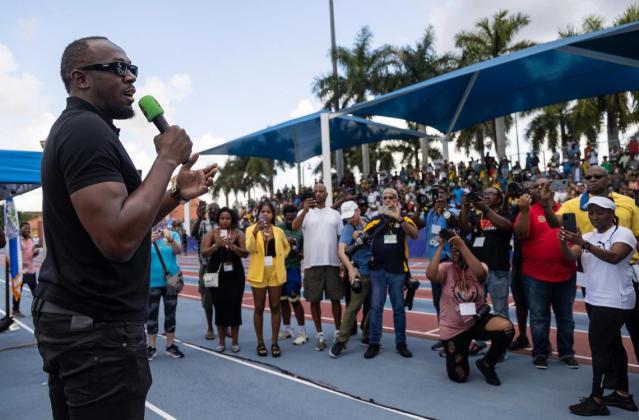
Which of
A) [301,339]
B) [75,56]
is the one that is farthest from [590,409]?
[75,56]

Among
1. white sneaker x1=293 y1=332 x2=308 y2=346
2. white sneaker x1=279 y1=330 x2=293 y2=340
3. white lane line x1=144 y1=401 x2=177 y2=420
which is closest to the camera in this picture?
white lane line x1=144 y1=401 x2=177 y2=420

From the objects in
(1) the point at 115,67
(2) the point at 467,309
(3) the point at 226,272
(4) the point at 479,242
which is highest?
(1) the point at 115,67

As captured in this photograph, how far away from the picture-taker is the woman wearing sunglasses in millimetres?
3930

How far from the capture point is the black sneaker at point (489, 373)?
480cm

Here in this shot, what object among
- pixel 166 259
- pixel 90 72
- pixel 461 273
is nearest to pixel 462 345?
pixel 461 273

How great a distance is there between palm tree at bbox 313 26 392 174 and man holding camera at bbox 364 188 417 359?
22380mm

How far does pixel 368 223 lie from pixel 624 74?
22.0 ft

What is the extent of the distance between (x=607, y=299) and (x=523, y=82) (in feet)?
24.5

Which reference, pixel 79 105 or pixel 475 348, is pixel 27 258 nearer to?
pixel 475 348

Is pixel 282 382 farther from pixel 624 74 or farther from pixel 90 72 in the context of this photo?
pixel 624 74

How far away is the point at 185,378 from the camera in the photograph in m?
5.42

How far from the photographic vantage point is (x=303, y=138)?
15.1 m

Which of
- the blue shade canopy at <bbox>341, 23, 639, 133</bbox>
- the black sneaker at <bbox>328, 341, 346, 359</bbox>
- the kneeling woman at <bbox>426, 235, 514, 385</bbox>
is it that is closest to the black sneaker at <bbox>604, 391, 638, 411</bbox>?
the kneeling woman at <bbox>426, 235, 514, 385</bbox>

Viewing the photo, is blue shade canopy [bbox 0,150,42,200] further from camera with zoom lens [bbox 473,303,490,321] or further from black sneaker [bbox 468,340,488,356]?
black sneaker [bbox 468,340,488,356]
